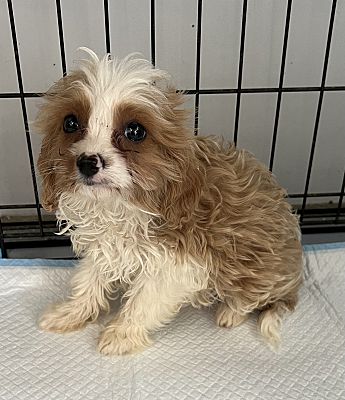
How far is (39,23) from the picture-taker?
1613 mm

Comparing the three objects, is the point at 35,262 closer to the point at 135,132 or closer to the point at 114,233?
the point at 114,233

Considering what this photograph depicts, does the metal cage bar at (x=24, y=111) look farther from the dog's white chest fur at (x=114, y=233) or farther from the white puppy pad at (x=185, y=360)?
the dog's white chest fur at (x=114, y=233)

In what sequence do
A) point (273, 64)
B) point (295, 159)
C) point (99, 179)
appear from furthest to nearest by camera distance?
point (295, 159) < point (273, 64) < point (99, 179)

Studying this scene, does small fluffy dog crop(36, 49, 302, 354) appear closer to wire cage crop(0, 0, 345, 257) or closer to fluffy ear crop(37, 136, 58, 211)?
fluffy ear crop(37, 136, 58, 211)

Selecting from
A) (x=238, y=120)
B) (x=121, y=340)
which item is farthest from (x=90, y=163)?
(x=238, y=120)

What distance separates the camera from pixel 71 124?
3.51 ft

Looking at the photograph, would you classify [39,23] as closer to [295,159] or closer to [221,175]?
[221,175]

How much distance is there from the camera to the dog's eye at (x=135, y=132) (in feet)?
3.38

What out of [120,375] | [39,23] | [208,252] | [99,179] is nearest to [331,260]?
[208,252]

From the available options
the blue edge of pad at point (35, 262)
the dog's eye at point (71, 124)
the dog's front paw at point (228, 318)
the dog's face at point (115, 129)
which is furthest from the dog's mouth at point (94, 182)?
the blue edge of pad at point (35, 262)

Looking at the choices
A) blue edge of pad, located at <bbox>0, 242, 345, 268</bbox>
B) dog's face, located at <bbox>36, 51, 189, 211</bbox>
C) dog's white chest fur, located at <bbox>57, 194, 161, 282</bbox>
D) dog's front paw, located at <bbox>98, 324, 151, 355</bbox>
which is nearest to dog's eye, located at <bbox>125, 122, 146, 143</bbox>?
dog's face, located at <bbox>36, 51, 189, 211</bbox>

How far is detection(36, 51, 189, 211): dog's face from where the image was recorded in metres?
1.02

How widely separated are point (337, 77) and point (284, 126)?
0.21m

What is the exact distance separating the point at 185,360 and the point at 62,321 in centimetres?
31
